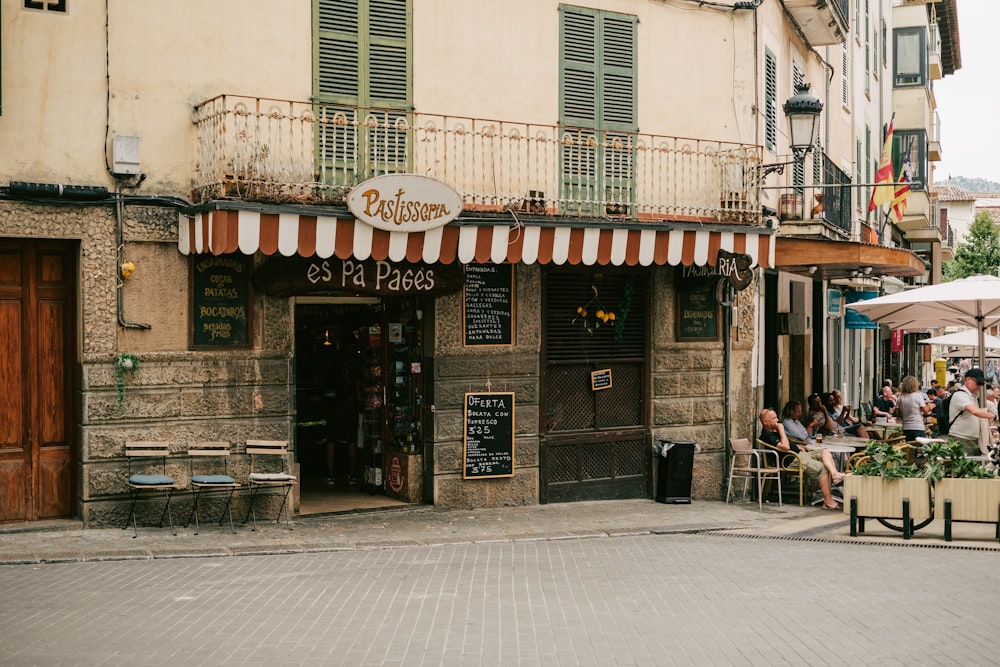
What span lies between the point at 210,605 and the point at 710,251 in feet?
25.0

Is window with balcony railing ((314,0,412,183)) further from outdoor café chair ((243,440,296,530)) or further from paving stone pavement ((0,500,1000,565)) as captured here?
paving stone pavement ((0,500,1000,565))

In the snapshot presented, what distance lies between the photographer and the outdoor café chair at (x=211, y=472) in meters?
11.7

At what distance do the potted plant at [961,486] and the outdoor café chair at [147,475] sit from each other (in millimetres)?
8072

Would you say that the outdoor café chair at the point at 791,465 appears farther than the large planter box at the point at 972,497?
Yes

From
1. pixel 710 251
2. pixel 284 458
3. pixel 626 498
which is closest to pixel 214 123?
pixel 284 458

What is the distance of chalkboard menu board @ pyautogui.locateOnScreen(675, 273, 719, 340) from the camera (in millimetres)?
15242

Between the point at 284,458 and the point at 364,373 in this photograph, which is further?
the point at 364,373

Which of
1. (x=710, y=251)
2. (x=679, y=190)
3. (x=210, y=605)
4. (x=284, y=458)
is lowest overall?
(x=210, y=605)

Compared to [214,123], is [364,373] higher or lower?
lower

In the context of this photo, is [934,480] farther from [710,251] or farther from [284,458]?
[284,458]

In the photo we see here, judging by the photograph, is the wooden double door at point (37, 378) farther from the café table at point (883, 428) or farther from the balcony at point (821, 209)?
the café table at point (883, 428)

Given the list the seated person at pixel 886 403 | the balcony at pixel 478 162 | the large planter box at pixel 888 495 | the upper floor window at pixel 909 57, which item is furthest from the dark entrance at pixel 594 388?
the upper floor window at pixel 909 57

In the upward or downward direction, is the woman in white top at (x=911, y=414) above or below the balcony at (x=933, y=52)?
below

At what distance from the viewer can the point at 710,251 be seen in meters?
13.7
